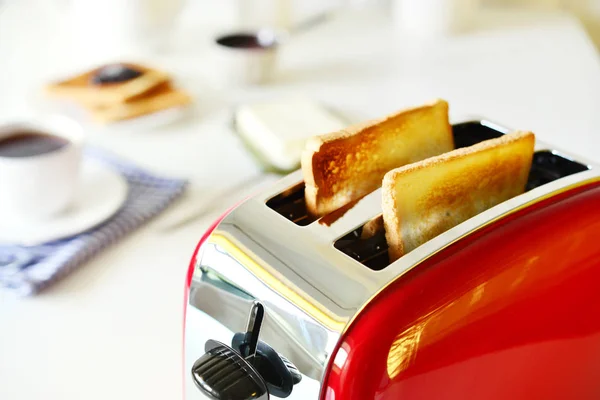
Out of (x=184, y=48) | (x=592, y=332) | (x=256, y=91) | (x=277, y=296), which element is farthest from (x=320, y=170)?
(x=184, y=48)

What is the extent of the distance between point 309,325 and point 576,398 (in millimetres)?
238

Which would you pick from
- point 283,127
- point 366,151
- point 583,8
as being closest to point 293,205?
point 366,151

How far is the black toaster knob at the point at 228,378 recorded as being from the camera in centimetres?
42

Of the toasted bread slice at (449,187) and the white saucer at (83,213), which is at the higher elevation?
the toasted bread slice at (449,187)

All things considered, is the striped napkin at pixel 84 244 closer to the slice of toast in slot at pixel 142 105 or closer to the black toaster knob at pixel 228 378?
the slice of toast in slot at pixel 142 105

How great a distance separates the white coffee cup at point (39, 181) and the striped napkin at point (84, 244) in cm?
5

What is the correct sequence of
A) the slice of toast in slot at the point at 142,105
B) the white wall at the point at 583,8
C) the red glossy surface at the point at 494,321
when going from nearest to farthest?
the red glossy surface at the point at 494,321, the slice of toast in slot at the point at 142,105, the white wall at the point at 583,8

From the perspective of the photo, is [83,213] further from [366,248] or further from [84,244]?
[366,248]

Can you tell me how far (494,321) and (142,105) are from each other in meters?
0.74

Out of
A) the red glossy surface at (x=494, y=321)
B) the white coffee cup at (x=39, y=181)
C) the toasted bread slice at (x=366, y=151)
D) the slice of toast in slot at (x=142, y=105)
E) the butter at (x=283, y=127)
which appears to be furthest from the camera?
the slice of toast in slot at (x=142, y=105)

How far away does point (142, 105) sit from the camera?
3.43 ft

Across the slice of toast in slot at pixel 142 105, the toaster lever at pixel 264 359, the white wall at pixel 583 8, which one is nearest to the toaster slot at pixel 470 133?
the toaster lever at pixel 264 359

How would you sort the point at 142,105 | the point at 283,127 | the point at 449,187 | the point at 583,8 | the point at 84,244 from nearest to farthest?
1. the point at 449,187
2. the point at 84,244
3. the point at 283,127
4. the point at 142,105
5. the point at 583,8

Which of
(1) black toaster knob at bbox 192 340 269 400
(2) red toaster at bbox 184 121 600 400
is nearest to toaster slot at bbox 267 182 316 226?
(2) red toaster at bbox 184 121 600 400
